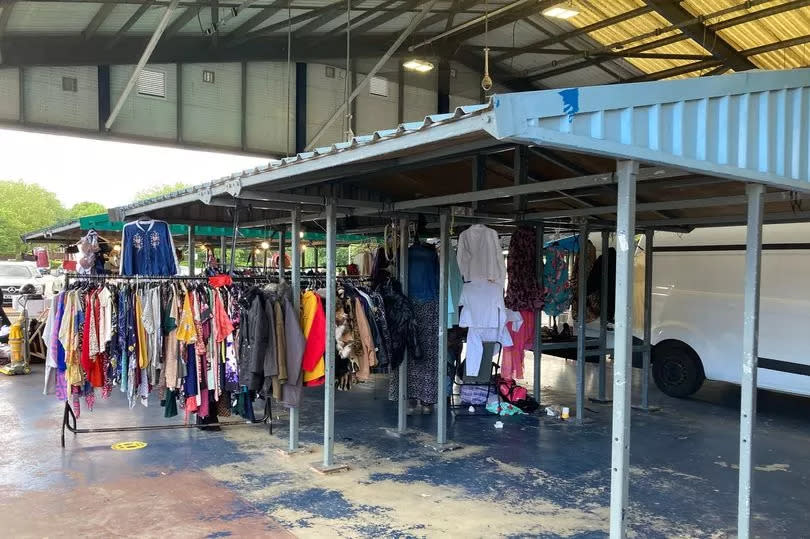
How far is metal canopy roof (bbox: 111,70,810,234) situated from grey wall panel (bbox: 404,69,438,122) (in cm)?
1155

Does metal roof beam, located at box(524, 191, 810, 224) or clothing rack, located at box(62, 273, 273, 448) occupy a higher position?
metal roof beam, located at box(524, 191, 810, 224)

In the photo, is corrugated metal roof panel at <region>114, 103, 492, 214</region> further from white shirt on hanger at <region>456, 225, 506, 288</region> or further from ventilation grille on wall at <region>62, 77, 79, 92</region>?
ventilation grille on wall at <region>62, 77, 79, 92</region>

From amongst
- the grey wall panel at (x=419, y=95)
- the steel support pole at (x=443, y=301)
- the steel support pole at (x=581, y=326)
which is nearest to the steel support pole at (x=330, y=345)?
the steel support pole at (x=443, y=301)

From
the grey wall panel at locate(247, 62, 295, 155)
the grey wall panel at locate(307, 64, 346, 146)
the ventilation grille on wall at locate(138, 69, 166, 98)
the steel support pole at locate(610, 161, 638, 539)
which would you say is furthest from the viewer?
the grey wall panel at locate(307, 64, 346, 146)

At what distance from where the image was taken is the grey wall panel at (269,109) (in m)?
14.9

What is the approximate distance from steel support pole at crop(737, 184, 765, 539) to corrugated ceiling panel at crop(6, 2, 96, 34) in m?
10.7

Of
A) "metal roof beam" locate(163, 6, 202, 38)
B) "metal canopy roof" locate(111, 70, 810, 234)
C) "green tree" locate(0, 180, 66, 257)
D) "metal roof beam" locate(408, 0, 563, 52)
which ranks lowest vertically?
"metal canopy roof" locate(111, 70, 810, 234)

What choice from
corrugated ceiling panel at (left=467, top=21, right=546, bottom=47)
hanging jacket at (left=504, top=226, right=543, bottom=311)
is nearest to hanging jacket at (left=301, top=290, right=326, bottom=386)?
hanging jacket at (left=504, top=226, right=543, bottom=311)

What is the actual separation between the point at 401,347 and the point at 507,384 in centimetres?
225

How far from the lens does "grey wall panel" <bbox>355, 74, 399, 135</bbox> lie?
53.7 feet

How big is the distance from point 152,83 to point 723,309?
12.2 m

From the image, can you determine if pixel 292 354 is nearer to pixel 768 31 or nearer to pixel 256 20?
pixel 256 20

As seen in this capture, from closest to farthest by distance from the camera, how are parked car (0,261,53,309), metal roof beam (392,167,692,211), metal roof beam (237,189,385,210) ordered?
metal roof beam (392,167,692,211) < metal roof beam (237,189,385,210) < parked car (0,261,53,309)

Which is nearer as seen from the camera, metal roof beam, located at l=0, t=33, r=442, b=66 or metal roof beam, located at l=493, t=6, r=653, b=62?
metal roof beam, located at l=0, t=33, r=442, b=66
